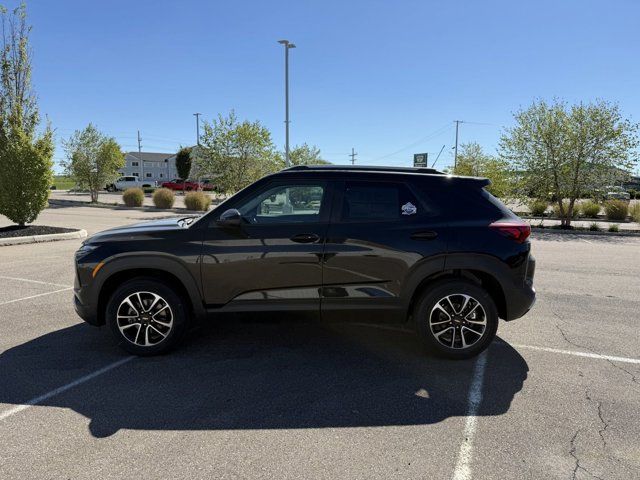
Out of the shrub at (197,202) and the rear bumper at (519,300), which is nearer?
the rear bumper at (519,300)

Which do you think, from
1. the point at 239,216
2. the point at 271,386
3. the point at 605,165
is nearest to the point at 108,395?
the point at 271,386

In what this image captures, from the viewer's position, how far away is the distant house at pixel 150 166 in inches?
3725

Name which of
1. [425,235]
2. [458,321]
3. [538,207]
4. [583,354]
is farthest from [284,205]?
[538,207]

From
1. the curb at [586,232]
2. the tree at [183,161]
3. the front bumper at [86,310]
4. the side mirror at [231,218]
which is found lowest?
the curb at [586,232]

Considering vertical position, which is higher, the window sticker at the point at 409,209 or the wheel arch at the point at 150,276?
the window sticker at the point at 409,209

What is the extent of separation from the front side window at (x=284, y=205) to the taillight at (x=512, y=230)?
1640 mm

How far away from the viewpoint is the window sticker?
4.22 meters

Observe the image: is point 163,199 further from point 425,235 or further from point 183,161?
point 183,161

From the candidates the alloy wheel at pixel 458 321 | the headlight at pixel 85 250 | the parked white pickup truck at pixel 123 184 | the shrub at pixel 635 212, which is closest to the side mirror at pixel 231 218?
the headlight at pixel 85 250

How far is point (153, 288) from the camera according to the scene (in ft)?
13.8

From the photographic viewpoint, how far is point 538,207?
80.0ft

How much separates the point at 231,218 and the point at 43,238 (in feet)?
36.1

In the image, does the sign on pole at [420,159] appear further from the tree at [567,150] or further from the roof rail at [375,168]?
the roof rail at [375,168]

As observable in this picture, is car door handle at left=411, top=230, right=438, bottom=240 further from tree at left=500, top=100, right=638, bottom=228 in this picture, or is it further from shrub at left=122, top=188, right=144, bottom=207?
shrub at left=122, top=188, right=144, bottom=207
